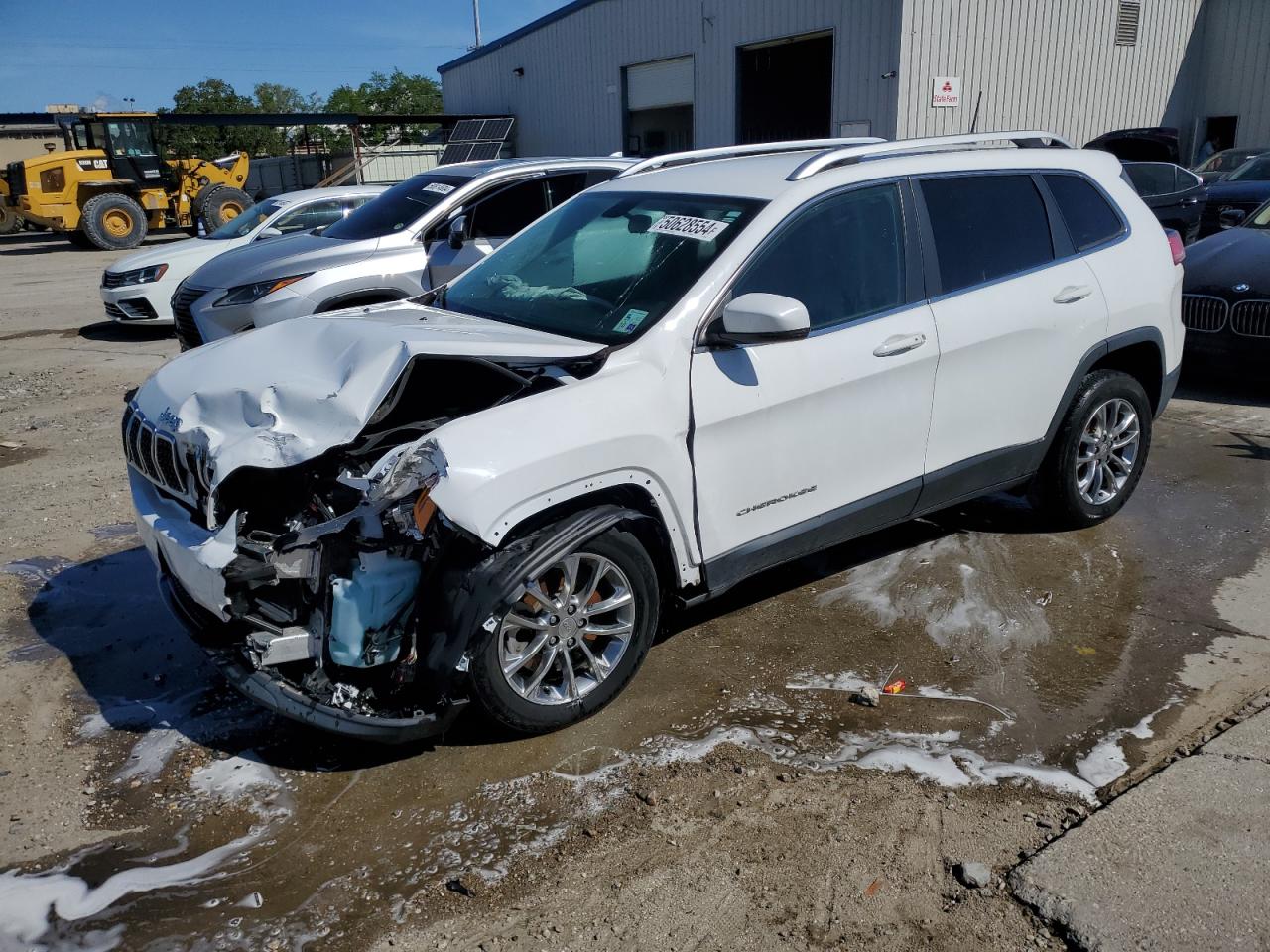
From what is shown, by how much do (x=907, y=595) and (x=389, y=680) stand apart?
97.5 inches

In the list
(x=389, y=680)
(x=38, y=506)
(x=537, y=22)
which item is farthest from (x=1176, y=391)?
(x=537, y=22)

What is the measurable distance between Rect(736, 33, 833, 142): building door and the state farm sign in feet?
17.5

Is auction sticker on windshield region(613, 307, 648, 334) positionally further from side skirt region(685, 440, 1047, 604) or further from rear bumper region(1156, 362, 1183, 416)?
rear bumper region(1156, 362, 1183, 416)

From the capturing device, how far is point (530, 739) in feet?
11.8

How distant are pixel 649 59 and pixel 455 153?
20.0 ft

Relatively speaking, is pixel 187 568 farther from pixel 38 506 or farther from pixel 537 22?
pixel 537 22

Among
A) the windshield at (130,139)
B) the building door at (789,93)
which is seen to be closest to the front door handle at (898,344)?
the building door at (789,93)

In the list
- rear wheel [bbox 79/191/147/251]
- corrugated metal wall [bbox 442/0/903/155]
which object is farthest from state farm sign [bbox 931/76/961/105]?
rear wheel [bbox 79/191/147/251]

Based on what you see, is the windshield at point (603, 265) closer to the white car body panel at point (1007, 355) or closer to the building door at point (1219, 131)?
the white car body panel at point (1007, 355)

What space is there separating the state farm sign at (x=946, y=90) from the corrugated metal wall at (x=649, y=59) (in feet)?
2.63

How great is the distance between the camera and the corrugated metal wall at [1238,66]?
21578 millimetres

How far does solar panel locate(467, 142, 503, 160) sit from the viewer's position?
90.5 ft

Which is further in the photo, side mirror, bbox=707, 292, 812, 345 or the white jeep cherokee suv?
side mirror, bbox=707, 292, 812, 345

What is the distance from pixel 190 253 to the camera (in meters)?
11.9
